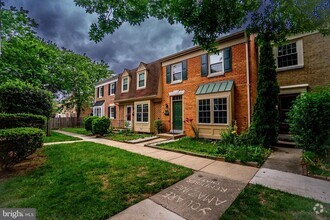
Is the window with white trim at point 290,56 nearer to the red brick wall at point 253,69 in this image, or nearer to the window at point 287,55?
the window at point 287,55

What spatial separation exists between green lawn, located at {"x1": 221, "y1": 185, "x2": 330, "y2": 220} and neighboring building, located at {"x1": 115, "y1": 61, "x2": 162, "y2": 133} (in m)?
10.0

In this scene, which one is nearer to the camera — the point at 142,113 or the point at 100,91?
the point at 142,113

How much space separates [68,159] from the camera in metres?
A: 5.76

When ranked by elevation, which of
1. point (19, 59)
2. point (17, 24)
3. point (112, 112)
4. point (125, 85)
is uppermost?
point (17, 24)

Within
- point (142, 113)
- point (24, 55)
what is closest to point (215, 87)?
point (142, 113)

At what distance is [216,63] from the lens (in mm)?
9938

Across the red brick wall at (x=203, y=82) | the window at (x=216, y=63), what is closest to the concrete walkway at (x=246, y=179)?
the red brick wall at (x=203, y=82)

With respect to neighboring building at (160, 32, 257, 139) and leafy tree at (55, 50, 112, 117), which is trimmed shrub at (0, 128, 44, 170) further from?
leafy tree at (55, 50, 112, 117)

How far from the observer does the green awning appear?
8.95 meters

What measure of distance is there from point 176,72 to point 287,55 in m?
6.86

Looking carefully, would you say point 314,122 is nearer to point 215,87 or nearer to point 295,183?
point 295,183

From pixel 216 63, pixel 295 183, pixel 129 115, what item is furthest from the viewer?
pixel 129 115

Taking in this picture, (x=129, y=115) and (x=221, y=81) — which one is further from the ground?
(x=221, y=81)

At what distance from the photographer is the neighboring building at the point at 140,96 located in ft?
42.4
